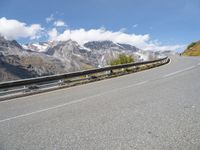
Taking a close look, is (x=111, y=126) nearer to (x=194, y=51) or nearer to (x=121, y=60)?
(x=121, y=60)

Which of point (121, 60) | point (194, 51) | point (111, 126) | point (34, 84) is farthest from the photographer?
point (194, 51)

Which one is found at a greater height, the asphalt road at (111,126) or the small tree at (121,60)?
the small tree at (121,60)

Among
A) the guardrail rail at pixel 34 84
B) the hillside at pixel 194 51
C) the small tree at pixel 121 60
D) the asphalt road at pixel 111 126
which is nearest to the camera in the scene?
the asphalt road at pixel 111 126

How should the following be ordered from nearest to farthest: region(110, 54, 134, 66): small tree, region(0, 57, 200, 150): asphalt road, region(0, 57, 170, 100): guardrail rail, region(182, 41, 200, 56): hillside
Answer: region(0, 57, 200, 150): asphalt road, region(0, 57, 170, 100): guardrail rail, region(110, 54, 134, 66): small tree, region(182, 41, 200, 56): hillside

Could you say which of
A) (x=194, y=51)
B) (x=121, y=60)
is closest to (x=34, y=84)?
(x=121, y=60)

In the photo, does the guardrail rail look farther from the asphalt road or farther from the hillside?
the hillside

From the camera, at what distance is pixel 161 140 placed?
3.89 m

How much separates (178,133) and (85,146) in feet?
6.12

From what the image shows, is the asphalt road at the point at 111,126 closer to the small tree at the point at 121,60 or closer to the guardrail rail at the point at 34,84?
the guardrail rail at the point at 34,84

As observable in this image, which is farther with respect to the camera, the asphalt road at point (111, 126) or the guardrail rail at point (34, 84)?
the guardrail rail at point (34, 84)

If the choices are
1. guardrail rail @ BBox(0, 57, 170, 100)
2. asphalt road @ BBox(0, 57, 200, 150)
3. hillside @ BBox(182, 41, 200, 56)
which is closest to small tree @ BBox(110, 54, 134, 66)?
guardrail rail @ BBox(0, 57, 170, 100)

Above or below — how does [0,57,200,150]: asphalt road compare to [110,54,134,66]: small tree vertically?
below

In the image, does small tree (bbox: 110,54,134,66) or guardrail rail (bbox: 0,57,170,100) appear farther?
small tree (bbox: 110,54,134,66)

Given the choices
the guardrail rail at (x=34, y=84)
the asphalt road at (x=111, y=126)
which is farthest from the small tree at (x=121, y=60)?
the asphalt road at (x=111, y=126)
